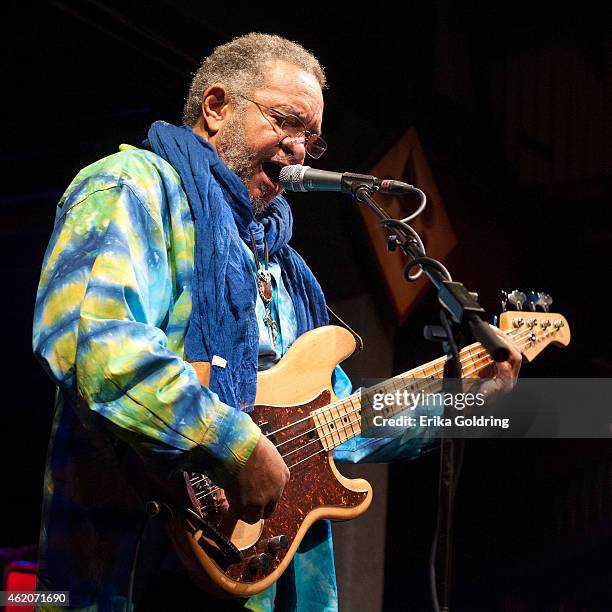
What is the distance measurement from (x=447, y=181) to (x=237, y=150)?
1.77 meters

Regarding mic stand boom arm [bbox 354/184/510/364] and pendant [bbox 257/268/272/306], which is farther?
pendant [bbox 257/268/272/306]

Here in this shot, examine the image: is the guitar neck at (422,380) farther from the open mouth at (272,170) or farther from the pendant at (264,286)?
the open mouth at (272,170)

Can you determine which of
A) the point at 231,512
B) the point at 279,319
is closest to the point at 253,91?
the point at 279,319

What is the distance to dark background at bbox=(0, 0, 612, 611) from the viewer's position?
123 inches

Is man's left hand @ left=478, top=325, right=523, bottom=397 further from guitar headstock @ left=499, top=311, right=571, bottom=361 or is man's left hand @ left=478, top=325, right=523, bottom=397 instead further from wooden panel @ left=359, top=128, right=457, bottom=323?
wooden panel @ left=359, top=128, right=457, bottom=323

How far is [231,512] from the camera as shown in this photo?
5.64 feet

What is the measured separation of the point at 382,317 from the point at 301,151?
1.55m

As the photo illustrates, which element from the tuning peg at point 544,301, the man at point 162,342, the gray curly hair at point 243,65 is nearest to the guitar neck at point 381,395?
the man at point 162,342

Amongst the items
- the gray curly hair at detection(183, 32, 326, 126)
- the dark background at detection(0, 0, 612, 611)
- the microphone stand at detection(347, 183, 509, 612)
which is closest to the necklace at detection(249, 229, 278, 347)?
the gray curly hair at detection(183, 32, 326, 126)

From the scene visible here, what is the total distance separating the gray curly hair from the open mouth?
0.19 metres

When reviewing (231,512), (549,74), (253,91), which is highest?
(549,74)

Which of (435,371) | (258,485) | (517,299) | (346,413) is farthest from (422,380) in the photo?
(258,485)

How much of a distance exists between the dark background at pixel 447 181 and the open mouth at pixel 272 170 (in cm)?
99

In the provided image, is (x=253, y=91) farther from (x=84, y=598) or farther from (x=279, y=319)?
Result: (x=84, y=598)
